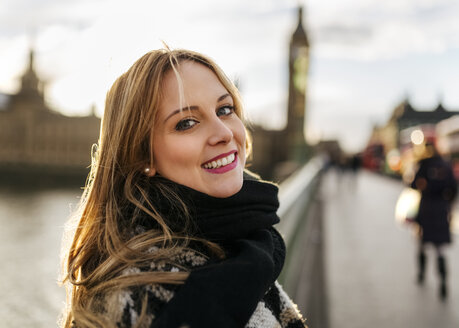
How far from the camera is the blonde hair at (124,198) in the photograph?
3.40 feet

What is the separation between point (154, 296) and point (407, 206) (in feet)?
15.1

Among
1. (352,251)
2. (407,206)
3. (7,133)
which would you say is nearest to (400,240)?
(352,251)

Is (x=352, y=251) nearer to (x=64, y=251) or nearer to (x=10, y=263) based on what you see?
(x=64, y=251)

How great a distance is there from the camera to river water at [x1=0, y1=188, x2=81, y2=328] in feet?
43.0

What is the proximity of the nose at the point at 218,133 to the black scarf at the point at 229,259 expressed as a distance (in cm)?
15

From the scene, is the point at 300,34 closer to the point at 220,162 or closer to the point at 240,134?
the point at 240,134

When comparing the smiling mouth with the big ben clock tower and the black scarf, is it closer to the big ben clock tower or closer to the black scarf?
the black scarf

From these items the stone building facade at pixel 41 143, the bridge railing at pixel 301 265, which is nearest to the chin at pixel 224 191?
the bridge railing at pixel 301 265

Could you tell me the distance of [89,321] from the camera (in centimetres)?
94

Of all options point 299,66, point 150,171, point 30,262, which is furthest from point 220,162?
point 299,66

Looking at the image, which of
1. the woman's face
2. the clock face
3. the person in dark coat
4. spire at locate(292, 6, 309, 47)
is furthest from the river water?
spire at locate(292, 6, 309, 47)

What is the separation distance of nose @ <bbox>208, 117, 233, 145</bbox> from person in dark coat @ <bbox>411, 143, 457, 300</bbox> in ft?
13.0

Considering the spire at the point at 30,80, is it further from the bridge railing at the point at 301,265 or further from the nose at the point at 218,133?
the nose at the point at 218,133

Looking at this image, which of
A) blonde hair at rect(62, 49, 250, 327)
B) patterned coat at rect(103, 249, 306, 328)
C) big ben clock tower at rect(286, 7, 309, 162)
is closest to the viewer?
patterned coat at rect(103, 249, 306, 328)
